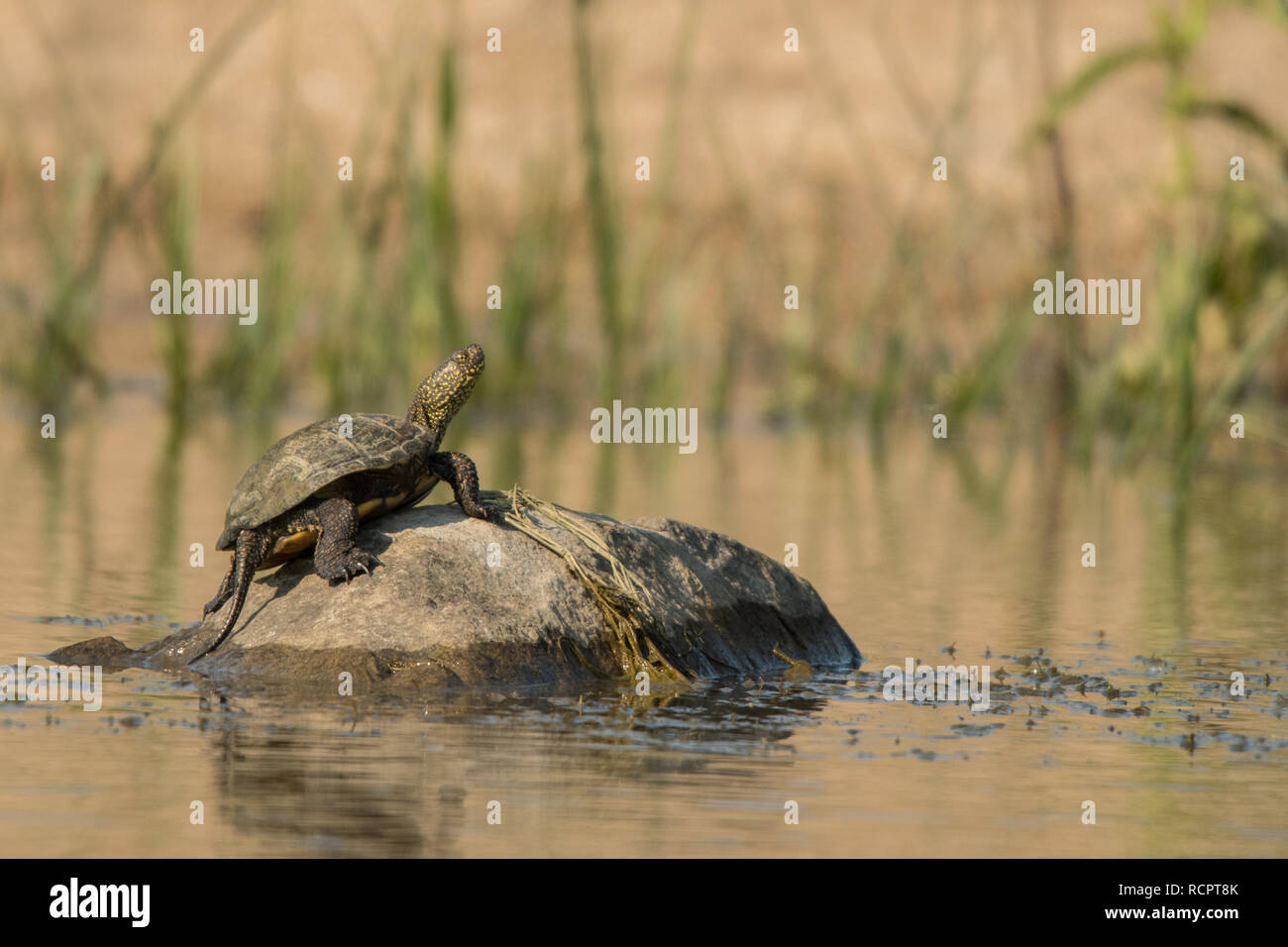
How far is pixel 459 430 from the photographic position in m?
17.0

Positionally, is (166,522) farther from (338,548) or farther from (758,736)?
(758,736)

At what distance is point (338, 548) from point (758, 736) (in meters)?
1.68

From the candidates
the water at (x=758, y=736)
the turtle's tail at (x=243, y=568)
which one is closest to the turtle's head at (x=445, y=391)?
the turtle's tail at (x=243, y=568)

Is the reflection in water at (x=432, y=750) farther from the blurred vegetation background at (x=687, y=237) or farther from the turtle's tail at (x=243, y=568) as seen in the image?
the blurred vegetation background at (x=687, y=237)

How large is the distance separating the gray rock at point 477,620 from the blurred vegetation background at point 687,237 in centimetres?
507

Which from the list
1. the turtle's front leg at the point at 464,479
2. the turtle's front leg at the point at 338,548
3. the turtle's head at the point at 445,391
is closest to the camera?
the turtle's front leg at the point at 338,548

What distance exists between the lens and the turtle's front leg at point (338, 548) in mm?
6980

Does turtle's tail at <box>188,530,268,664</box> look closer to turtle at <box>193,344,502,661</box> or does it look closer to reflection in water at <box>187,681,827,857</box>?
turtle at <box>193,344,502,661</box>

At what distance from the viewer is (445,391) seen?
7785mm

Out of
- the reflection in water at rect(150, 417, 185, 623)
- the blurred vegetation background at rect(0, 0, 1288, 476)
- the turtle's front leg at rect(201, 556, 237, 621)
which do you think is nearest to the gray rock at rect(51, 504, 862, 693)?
the turtle's front leg at rect(201, 556, 237, 621)

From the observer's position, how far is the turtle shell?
7.04 metres

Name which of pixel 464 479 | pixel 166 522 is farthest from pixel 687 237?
pixel 464 479

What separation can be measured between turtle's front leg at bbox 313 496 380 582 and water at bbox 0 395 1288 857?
0.56 meters
